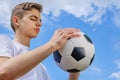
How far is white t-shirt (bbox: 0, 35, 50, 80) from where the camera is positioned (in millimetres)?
4223

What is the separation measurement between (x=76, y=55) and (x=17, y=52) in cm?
95

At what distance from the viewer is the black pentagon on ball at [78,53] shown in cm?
434

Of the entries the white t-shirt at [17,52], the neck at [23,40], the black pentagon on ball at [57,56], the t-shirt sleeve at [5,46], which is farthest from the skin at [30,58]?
the neck at [23,40]

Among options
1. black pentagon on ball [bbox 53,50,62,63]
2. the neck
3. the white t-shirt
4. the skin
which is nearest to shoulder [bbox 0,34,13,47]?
the white t-shirt

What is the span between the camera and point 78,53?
441cm

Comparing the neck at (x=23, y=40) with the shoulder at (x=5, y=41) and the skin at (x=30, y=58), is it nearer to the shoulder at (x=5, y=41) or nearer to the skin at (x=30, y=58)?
the shoulder at (x=5, y=41)

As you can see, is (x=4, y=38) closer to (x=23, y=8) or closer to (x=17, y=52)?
(x=17, y=52)

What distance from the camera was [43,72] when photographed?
499 cm

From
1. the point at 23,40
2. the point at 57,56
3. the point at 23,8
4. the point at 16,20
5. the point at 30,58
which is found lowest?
the point at 30,58

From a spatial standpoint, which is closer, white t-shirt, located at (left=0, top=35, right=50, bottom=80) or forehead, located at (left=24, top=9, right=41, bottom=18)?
white t-shirt, located at (left=0, top=35, right=50, bottom=80)

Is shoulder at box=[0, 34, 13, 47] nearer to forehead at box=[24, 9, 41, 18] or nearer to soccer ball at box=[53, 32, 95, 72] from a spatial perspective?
forehead at box=[24, 9, 41, 18]

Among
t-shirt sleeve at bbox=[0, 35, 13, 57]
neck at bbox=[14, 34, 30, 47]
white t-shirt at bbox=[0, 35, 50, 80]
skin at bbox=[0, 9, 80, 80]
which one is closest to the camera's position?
skin at bbox=[0, 9, 80, 80]

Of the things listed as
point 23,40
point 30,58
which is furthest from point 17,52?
point 30,58

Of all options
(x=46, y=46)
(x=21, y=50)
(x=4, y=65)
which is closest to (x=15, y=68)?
(x=4, y=65)
